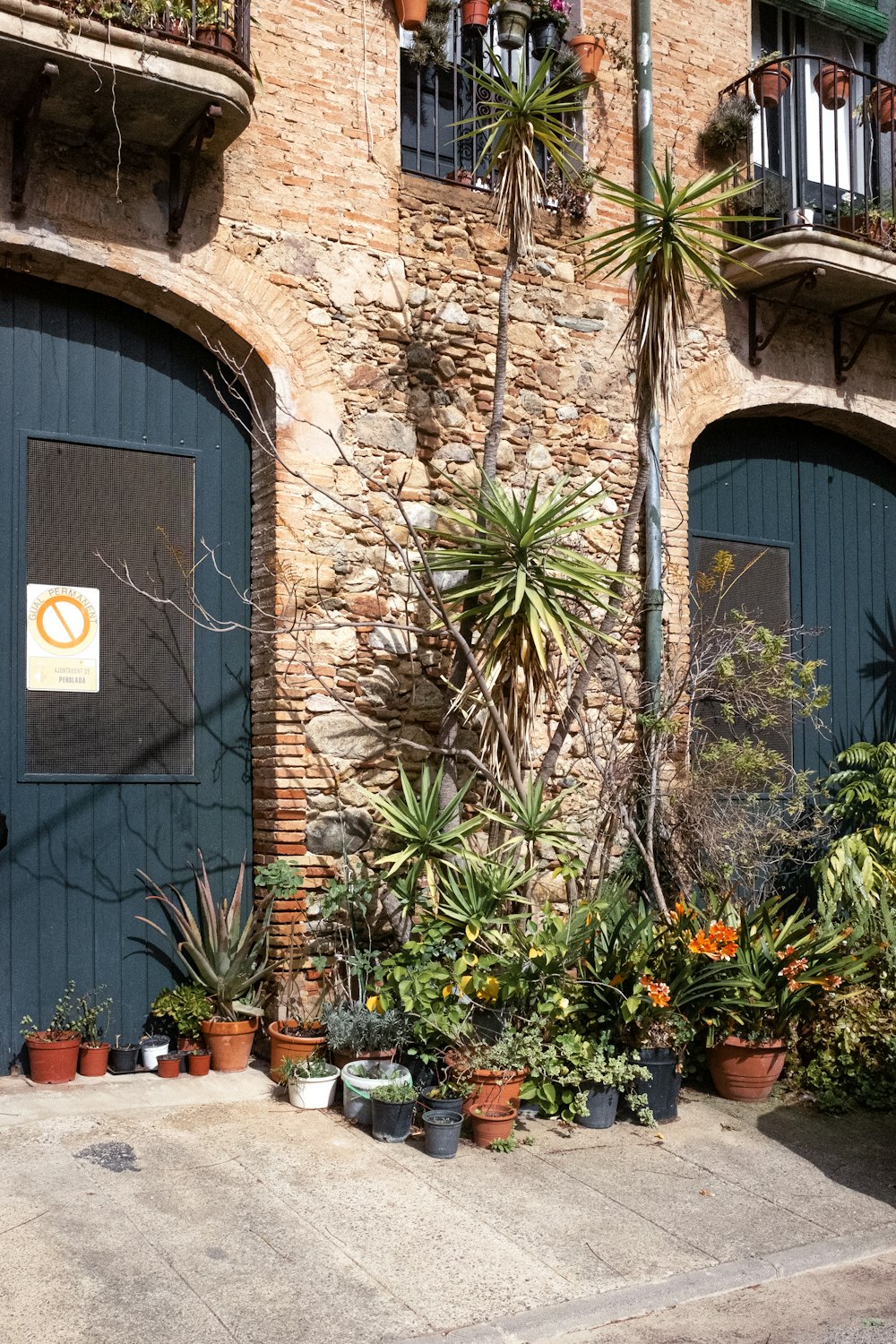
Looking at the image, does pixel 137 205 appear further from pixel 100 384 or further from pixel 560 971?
pixel 560 971

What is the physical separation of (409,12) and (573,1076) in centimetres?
617

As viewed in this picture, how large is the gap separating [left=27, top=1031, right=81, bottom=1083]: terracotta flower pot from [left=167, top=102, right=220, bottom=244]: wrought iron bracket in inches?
167

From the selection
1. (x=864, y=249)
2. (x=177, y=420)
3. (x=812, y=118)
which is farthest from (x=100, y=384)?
(x=812, y=118)

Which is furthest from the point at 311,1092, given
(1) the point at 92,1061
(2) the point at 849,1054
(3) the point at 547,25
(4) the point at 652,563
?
(3) the point at 547,25

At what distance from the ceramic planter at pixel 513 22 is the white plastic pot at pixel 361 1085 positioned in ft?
21.2

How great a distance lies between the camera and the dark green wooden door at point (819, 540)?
953cm

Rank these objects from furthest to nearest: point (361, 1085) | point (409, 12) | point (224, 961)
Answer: point (409, 12) < point (224, 961) < point (361, 1085)

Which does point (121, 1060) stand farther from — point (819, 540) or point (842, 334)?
point (842, 334)

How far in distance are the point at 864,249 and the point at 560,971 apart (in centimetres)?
550

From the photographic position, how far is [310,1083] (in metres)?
6.35

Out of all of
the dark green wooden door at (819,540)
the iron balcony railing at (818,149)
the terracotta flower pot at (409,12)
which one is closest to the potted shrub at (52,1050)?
the dark green wooden door at (819,540)

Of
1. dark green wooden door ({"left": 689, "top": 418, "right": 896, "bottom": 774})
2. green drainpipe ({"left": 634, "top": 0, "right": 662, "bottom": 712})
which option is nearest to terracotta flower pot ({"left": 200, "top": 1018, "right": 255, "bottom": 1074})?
green drainpipe ({"left": 634, "top": 0, "right": 662, "bottom": 712})

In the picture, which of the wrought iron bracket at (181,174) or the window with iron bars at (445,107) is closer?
the wrought iron bracket at (181,174)

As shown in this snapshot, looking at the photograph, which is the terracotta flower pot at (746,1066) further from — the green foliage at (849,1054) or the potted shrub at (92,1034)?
the potted shrub at (92,1034)
